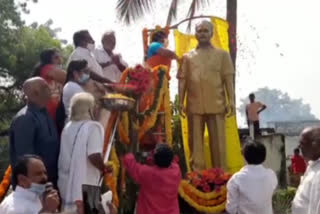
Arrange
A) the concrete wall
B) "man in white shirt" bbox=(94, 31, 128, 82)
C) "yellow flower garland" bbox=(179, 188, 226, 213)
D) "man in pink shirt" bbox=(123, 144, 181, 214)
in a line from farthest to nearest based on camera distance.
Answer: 1. the concrete wall
2. "man in white shirt" bbox=(94, 31, 128, 82)
3. "yellow flower garland" bbox=(179, 188, 226, 213)
4. "man in pink shirt" bbox=(123, 144, 181, 214)

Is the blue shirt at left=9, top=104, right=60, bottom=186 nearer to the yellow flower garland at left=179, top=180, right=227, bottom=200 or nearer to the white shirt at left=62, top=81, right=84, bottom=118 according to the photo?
the white shirt at left=62, top=81, right=84, bottom=118

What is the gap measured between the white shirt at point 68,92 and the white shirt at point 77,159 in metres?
0.80

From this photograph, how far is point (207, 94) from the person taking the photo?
10.3 meters

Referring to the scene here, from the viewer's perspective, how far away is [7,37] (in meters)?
23.7

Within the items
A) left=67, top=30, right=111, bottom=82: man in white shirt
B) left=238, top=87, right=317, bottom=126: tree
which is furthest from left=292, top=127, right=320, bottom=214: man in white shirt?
left=238, top=87, right=317, bottom=126: tree

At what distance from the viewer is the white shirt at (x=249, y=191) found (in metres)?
6.93

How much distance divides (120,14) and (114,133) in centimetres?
688

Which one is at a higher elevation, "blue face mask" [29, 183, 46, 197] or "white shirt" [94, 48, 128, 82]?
"white shirt" [94, 48, 128, 82]

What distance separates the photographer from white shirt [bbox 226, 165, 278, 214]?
273 inches

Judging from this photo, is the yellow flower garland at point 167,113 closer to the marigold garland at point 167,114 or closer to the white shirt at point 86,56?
the marigold garland at point 167,114

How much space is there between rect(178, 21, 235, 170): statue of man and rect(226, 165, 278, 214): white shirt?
337 centimetres

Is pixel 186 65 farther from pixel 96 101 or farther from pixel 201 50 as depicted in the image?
pixel 96 101

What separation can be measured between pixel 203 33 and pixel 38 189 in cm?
540

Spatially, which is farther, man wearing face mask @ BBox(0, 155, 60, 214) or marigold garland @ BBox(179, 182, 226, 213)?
marigold garland @ BBox(179, 182, 226, 213)
